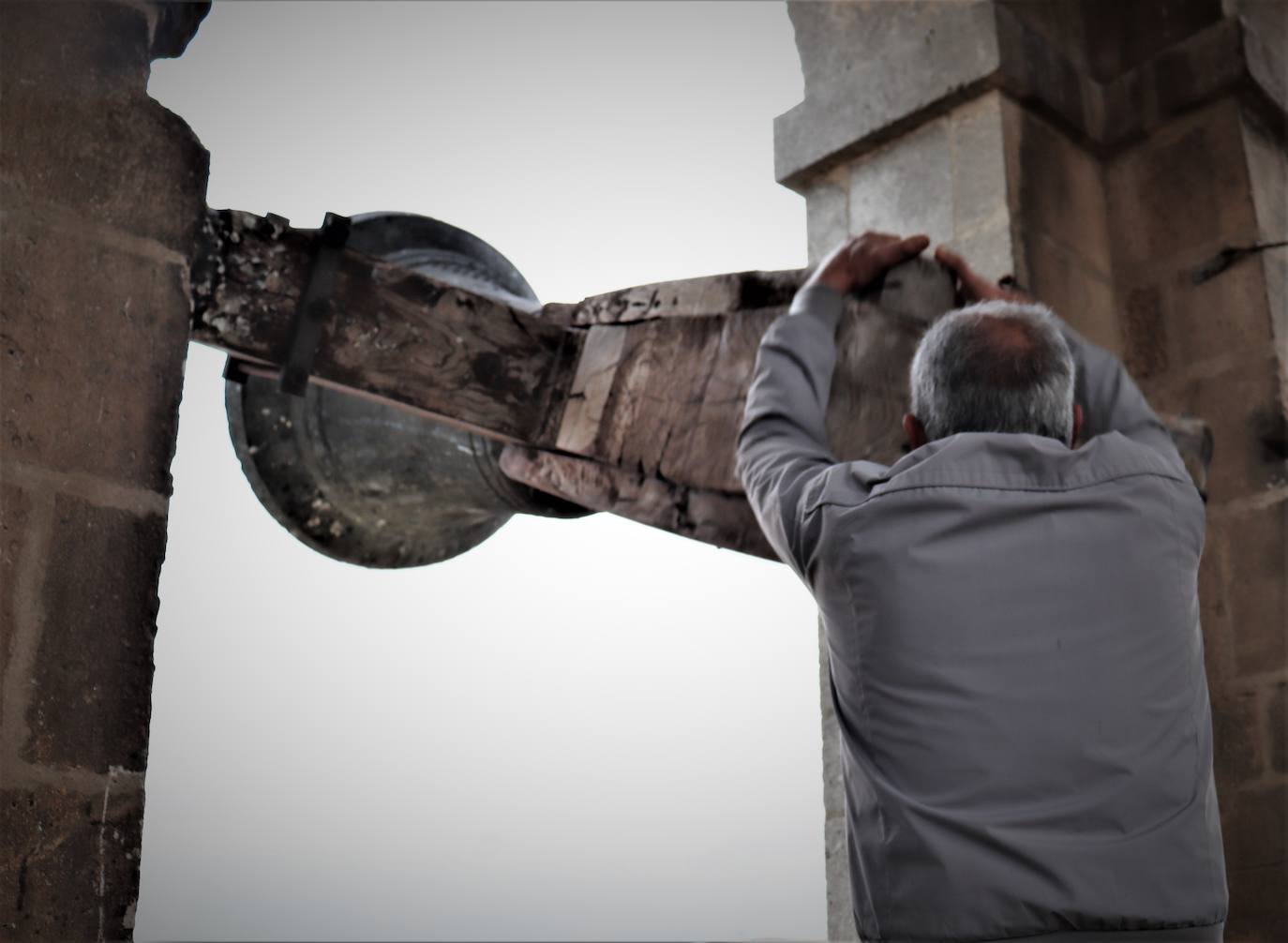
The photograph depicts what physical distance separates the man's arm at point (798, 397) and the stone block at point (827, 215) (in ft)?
4.25

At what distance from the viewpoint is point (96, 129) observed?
1640 millimetres

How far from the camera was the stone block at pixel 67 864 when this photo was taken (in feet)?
4.51

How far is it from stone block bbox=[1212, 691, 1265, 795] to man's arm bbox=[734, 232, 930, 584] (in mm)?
1456

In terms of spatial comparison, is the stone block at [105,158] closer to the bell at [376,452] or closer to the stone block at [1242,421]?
the bell at [376,452]

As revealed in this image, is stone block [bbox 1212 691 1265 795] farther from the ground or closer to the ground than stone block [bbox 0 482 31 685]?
closer to the ground

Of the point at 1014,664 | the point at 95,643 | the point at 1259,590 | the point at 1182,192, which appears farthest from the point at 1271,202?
the point at 95,643

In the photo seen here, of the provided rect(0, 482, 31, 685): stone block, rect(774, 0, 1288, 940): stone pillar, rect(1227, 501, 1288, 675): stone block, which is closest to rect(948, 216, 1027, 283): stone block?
rect(774, 0, 1288, 940): stone pillar

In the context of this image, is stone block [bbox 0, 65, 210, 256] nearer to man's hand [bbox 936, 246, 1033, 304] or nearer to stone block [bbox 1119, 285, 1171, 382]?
man's hand [bbox 936, 246, 1033, 304]

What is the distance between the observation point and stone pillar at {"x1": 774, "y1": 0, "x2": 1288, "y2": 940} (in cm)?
288

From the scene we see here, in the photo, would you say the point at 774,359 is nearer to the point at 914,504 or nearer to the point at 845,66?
the point at 914,504

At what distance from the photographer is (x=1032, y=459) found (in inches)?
58.8

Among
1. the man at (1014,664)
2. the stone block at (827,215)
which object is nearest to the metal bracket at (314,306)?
the man at (1014,664)

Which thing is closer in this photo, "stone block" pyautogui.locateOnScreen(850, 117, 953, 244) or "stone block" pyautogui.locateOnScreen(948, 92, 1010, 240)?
"stone block" pyautogui.locateOnScreen(948, 92, 1010, 240)

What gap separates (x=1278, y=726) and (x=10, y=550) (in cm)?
259
